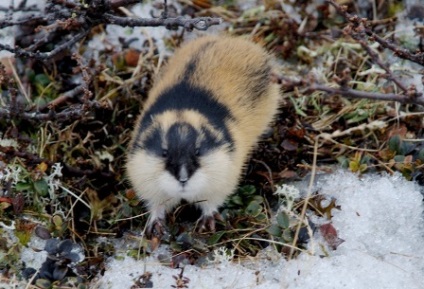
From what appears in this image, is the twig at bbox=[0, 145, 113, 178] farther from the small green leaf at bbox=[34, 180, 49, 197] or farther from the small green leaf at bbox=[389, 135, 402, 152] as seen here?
the small green leaf at bbox=[389, 135, 402, 152]

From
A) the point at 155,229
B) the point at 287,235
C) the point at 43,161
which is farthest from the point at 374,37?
the point at 43,161

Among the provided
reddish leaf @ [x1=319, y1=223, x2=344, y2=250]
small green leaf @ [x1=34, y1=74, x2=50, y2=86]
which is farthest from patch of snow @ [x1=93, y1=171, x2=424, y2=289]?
small green leaf @ [x1=34, y1=74, x2=50, y2=86]

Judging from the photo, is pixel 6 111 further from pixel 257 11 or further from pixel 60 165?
pixel 257 11

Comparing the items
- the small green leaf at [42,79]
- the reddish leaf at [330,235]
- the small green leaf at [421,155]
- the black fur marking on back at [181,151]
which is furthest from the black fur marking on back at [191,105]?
the small green leaf at [421,155]

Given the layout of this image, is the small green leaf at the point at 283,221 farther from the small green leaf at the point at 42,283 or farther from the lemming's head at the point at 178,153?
the small green leaf at the point at 42,283

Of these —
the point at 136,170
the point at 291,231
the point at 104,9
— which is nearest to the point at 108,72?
the point at 104,9

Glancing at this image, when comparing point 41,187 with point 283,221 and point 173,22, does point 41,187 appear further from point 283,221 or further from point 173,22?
point 283,221

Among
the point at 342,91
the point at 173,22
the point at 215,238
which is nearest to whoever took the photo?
the point at 342,91
